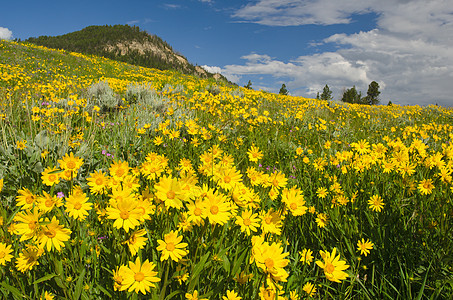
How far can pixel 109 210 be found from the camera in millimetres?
1026

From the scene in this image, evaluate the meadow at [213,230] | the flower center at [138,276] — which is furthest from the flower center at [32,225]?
the flower center at [138,276]

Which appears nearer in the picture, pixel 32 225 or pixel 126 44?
pixel 32 225

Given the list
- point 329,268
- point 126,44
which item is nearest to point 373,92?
point 329,268

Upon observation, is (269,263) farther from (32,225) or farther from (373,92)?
(373,92)

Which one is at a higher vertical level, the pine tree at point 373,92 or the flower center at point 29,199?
the pine tree at point 373,92

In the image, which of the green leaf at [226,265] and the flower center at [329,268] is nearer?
the flower center at [329,268]

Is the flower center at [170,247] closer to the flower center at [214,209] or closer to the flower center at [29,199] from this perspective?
the flower center at [214,209]

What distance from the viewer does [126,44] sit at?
339ft

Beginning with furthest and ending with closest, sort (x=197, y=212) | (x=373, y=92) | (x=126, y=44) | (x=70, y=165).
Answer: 1. (x=126, y=44)
2. (x=373, y=92)
3. (x=70, y=165)
4. (x=197, y=212)

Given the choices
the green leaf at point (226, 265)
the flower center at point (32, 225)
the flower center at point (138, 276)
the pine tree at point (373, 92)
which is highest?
the pine tree at point (373, 92)

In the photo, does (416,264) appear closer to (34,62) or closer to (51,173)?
(51,173)

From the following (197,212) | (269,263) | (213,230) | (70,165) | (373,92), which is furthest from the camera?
(373,92)

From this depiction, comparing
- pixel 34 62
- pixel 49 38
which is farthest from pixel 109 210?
pixel 49 38

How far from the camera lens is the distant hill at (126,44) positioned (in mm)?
86125
